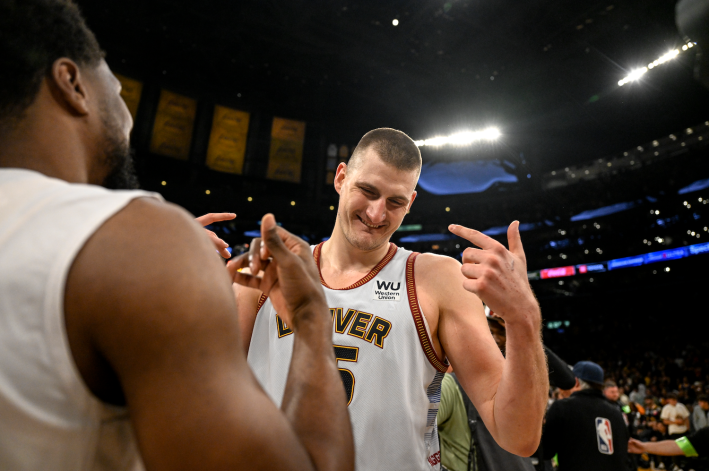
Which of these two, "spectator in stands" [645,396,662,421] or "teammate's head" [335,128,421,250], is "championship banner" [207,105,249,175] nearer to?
"spectator in stands" [645,396,662,421]

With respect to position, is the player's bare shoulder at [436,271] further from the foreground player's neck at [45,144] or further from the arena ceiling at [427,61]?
the arena ceiling at [427,61]

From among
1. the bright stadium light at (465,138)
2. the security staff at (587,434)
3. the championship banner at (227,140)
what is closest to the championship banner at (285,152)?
the championship banner at (227,140)

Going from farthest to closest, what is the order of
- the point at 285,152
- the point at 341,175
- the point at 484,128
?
the point at 484,128, the point at 285,152, the point at 341,175

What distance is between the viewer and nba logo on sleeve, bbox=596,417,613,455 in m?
4.26

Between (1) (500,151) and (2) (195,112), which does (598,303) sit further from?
(2) (195,112)

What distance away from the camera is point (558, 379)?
425 centimetres

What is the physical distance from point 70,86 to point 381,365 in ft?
4.91

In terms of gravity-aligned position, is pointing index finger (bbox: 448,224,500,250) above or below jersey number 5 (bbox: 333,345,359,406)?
above

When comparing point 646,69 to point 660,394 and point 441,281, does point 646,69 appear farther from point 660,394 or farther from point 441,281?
point 441,281

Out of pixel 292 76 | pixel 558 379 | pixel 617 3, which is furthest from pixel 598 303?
pixel 558 379

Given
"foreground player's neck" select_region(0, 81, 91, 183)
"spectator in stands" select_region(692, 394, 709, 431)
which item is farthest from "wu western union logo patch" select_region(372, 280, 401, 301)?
"spectator in stands" select_region(692, 394, 709, 431)

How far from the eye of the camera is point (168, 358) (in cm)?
66

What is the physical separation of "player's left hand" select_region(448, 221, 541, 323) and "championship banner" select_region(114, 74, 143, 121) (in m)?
16.4

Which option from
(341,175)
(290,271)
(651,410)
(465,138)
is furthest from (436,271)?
(465,138)
